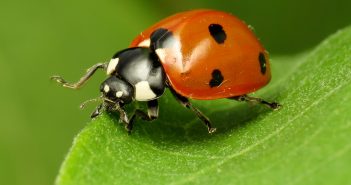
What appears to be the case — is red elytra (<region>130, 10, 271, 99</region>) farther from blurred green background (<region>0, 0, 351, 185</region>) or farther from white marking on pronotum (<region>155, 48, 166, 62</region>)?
blurred green background (<region>0, 0, 351, 185</region>)

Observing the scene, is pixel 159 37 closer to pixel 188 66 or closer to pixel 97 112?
pixel 188 66

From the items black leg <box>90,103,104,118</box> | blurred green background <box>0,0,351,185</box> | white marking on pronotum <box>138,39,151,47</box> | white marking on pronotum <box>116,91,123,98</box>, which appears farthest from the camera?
blurred green background <box>0,0,351,185</box>

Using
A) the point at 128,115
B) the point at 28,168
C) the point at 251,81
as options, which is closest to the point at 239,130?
the point at 251,81

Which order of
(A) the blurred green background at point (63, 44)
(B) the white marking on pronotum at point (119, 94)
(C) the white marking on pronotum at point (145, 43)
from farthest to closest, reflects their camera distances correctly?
(A) the blurred green background at point (63, 44) < (C) the white marking on pronotum at point (145, 43) < (B) the white marking on pronotum at point (119, 94)

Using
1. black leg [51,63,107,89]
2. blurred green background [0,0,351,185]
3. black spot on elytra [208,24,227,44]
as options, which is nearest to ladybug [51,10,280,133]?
black spot on elytra [208,24,227,44]

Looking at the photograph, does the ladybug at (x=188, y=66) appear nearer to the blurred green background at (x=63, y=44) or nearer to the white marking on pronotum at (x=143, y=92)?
the white marking on pronotum at (x=143, y=92)

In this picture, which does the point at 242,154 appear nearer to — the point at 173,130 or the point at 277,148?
the point at 277,148

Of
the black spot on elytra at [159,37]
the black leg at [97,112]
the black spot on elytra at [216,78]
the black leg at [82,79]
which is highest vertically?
the black spot on elytra at [159,37]

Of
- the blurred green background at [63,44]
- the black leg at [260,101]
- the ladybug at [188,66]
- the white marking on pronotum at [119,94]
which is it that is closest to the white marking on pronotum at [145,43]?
the ladybug at [188,66]
